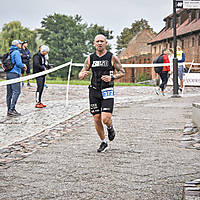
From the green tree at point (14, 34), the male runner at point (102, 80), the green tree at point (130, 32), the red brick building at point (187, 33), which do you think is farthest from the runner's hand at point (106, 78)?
the green tree at point (130, 32)

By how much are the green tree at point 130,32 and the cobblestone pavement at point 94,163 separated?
82.6 metres

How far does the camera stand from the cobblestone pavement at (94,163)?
4166 millimetres

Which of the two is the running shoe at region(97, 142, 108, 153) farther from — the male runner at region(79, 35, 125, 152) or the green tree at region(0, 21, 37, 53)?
the green tree at region(0, 21, 37, 53)

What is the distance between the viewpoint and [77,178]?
4.66 meters

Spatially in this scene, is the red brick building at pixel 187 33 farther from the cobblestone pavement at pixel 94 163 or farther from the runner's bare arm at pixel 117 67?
the runner's bare arm at pixel 117 67

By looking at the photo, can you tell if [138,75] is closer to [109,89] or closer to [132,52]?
[132,52]

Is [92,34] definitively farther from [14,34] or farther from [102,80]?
[102,80]

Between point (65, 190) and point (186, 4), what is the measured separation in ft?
40.7

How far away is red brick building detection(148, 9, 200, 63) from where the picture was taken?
148ft

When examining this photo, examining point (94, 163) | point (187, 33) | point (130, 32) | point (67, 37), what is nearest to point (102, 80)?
point (94, 163)

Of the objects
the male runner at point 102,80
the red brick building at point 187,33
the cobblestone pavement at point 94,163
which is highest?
the red brick building at point 187,33

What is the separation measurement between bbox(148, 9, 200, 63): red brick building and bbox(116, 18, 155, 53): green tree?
33.2 metres

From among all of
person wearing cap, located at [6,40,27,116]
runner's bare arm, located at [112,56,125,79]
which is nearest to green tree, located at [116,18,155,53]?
person wearing cap, located at [6,40,27,116]

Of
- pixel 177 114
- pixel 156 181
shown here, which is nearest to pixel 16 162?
pixel 156 181
